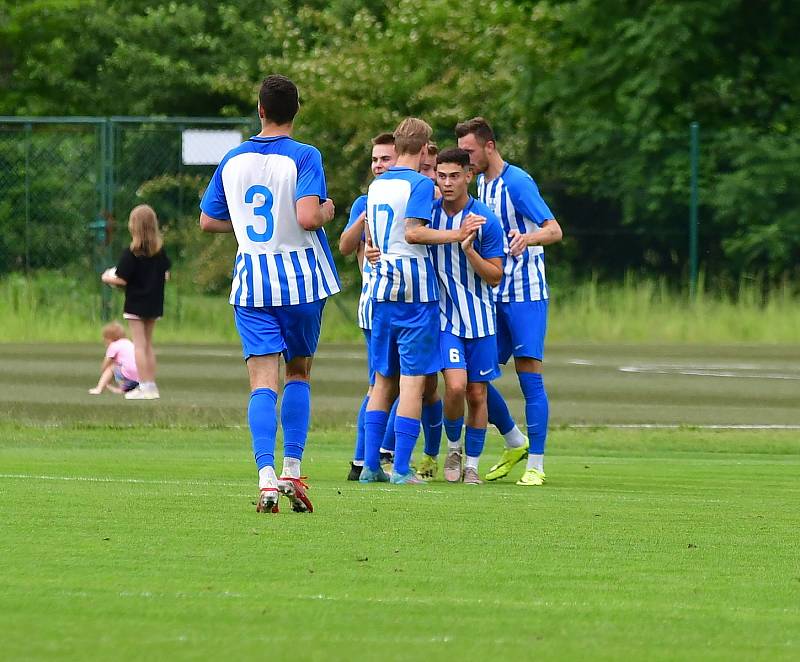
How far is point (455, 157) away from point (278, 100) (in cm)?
216

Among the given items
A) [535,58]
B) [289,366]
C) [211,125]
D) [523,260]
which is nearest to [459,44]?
[535,58]

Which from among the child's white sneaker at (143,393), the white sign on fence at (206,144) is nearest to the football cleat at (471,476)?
the child's white sneaker at (143,393)

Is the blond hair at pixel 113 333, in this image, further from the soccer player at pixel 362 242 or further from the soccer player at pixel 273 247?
the soccer player at pixel 273 247

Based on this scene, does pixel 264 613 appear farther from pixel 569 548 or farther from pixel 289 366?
pixel 289 366

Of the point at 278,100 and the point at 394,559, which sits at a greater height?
the point at 278,100

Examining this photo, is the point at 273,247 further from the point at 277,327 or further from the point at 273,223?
the point at 277,327

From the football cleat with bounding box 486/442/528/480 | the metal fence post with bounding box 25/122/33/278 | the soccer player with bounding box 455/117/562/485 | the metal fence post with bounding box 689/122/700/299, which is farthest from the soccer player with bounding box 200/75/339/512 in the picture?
the metal fence post with bounding box 689/122/700/299

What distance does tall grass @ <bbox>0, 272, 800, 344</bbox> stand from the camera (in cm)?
2369

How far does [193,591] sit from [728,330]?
18.7 m

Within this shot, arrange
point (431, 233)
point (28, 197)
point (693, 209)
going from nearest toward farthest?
point (431, 233) < point (28, 197) < point (693, 209)

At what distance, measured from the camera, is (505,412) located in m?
11.4

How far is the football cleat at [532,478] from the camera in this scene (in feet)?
34.6

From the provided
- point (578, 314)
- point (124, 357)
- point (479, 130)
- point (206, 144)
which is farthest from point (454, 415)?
point (578, 314)

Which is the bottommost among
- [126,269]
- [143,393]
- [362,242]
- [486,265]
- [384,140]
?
[143,393]
